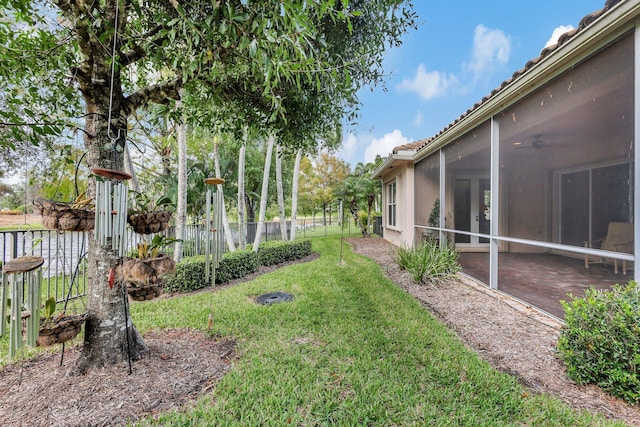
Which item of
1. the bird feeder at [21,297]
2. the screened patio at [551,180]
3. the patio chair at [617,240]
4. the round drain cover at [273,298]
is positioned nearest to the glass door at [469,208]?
the screened patio at [551,180]

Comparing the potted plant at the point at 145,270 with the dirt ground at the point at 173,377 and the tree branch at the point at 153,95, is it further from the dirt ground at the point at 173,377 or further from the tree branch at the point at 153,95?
the tree branch at the point at 153,95

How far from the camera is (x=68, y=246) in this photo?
34.3 ft

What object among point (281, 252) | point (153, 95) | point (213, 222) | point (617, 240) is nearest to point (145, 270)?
point (213, 222)

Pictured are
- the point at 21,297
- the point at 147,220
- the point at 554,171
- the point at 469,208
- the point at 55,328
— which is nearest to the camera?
the point at 21,297

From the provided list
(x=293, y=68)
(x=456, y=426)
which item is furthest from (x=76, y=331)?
(x=456, y=426)

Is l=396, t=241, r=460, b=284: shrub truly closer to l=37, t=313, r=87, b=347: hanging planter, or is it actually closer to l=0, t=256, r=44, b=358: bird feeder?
l=37, t=313, r=87, b=347: hanging planter

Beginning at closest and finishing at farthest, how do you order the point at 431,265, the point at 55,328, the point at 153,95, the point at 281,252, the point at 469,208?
the point at 55,328, the point at 153,95, the point at 431,265, the point at 469,208, the point at 281,252

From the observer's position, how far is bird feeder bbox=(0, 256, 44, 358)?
1794mm

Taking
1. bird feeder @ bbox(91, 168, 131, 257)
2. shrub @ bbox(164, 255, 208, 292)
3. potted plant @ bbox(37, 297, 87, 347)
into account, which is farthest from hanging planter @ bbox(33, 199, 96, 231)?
shrub @ bbox(164, 255, 208, 292)

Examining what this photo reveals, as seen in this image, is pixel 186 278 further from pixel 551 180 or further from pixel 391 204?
pixel 391 204

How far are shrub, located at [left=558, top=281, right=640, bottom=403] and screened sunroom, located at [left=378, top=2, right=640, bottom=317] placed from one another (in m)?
0.61

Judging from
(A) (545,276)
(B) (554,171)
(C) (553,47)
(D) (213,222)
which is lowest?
(A) (545,276)

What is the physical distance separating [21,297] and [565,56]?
216 inches

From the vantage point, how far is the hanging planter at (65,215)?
1859 millimetres
